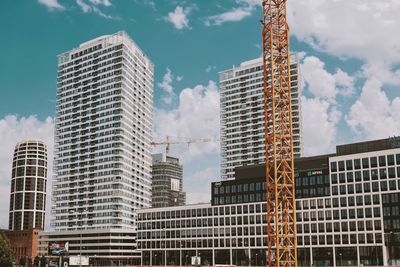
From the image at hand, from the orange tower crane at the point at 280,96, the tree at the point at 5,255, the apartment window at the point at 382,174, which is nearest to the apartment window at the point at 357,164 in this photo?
the apartment window at the point at 382,174

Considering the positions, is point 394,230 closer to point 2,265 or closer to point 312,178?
point 312,178

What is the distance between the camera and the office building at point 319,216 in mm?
153750

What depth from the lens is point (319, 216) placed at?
548ft

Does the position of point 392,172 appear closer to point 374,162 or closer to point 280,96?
point 374,162

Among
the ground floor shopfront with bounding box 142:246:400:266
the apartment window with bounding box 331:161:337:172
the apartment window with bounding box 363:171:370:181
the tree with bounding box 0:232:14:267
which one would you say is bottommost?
the ground floor shopfront with bounding box 142:246:400:266

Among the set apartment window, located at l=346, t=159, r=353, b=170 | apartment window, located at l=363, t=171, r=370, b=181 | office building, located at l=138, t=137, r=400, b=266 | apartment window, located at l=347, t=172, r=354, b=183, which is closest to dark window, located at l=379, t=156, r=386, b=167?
office building, located at l=138, t=137, r=400, b=266

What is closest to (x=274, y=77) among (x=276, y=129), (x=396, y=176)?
(x=276, y=129)

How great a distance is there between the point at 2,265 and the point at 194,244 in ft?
339

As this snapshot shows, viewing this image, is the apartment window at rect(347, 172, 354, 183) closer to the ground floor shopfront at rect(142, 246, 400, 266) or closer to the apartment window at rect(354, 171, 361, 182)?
the apartment window at rect(354, 171, 361, 182)

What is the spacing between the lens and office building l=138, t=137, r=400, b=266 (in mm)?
153750

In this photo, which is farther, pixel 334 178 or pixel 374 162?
pixel 334 178

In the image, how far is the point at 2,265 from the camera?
313ft

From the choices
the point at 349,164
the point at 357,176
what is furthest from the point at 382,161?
the point at 349,164

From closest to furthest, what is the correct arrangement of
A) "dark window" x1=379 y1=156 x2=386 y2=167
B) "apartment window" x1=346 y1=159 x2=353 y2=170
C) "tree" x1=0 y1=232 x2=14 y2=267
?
"tree" x1=0 y1=232 x2=14 y2=267
"dark window" x1=379 y1=156 x2=386 y2=167
"apartment window" x1=346 y1=159 x2=353 y2=170
